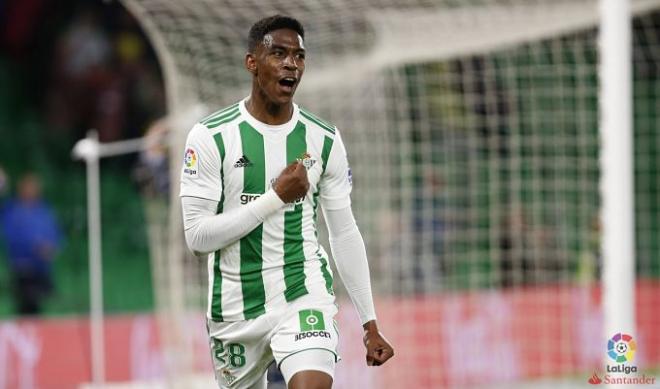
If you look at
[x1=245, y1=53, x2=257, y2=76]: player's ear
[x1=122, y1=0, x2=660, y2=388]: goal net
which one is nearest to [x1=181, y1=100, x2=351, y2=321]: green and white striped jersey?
[x1=245, y1=53, x2=257, y2=76]: player's ear

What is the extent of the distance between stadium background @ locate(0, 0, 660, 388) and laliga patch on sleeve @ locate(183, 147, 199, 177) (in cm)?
620

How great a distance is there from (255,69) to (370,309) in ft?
3.50

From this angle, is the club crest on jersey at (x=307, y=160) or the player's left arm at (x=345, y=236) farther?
the player's left arm at (x=345, y=236)

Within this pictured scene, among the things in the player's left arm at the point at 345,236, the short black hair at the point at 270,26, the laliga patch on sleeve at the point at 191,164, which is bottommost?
the player's left arm at the point at 345,236

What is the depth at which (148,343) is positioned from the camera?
12.3 metres

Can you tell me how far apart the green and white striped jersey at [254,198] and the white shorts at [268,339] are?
0.04m

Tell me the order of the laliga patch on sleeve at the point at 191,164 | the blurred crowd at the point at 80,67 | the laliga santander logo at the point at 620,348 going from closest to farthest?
the laliga patch on sleeve at the point at 191,164 → the laliga santander logo at the point at 620,348 → the blurred crowd at the point at 80,67

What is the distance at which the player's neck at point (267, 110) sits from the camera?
17.6 ft

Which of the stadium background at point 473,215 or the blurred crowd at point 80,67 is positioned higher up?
the blurred crowd at point 80,67

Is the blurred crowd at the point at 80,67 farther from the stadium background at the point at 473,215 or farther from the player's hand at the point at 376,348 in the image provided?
the player's hand at the point at 376,348

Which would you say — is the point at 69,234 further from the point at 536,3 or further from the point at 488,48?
the point at 536,3

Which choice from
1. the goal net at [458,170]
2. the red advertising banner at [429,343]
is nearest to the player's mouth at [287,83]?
the goal net at [458,170]

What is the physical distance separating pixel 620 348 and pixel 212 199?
2479 mm

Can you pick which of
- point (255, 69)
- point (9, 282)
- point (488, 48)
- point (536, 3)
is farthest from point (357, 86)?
point (255, 69)
